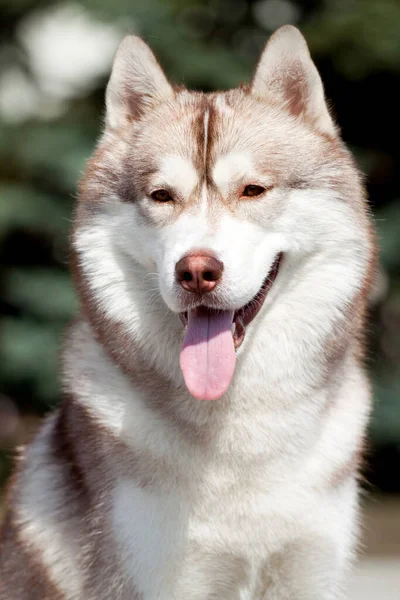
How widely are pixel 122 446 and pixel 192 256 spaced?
0.74 metres

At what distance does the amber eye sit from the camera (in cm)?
362

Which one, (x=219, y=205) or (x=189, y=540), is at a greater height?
(x=219, y=205)

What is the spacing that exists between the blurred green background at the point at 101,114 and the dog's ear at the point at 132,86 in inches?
179

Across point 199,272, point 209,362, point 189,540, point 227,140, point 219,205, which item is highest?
point 227,140

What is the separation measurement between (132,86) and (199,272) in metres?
0.99

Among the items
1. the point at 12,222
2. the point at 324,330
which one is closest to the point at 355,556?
the point at 324,330

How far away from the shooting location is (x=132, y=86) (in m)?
3.98

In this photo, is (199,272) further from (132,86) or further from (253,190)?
(132,86)

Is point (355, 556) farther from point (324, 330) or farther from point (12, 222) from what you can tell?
point (12, 222)

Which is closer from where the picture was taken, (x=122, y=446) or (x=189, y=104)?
(x=122, y=446)

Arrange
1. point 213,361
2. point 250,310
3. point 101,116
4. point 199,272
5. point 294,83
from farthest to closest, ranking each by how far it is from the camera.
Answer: point 101,116 → point 294,83 → point 250,310 → point 213,361 → point 199,272

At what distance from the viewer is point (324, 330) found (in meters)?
3.74

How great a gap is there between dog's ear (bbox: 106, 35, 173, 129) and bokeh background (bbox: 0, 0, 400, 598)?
478 cm

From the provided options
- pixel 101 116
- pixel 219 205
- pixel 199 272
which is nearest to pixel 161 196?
pixel 219 205
